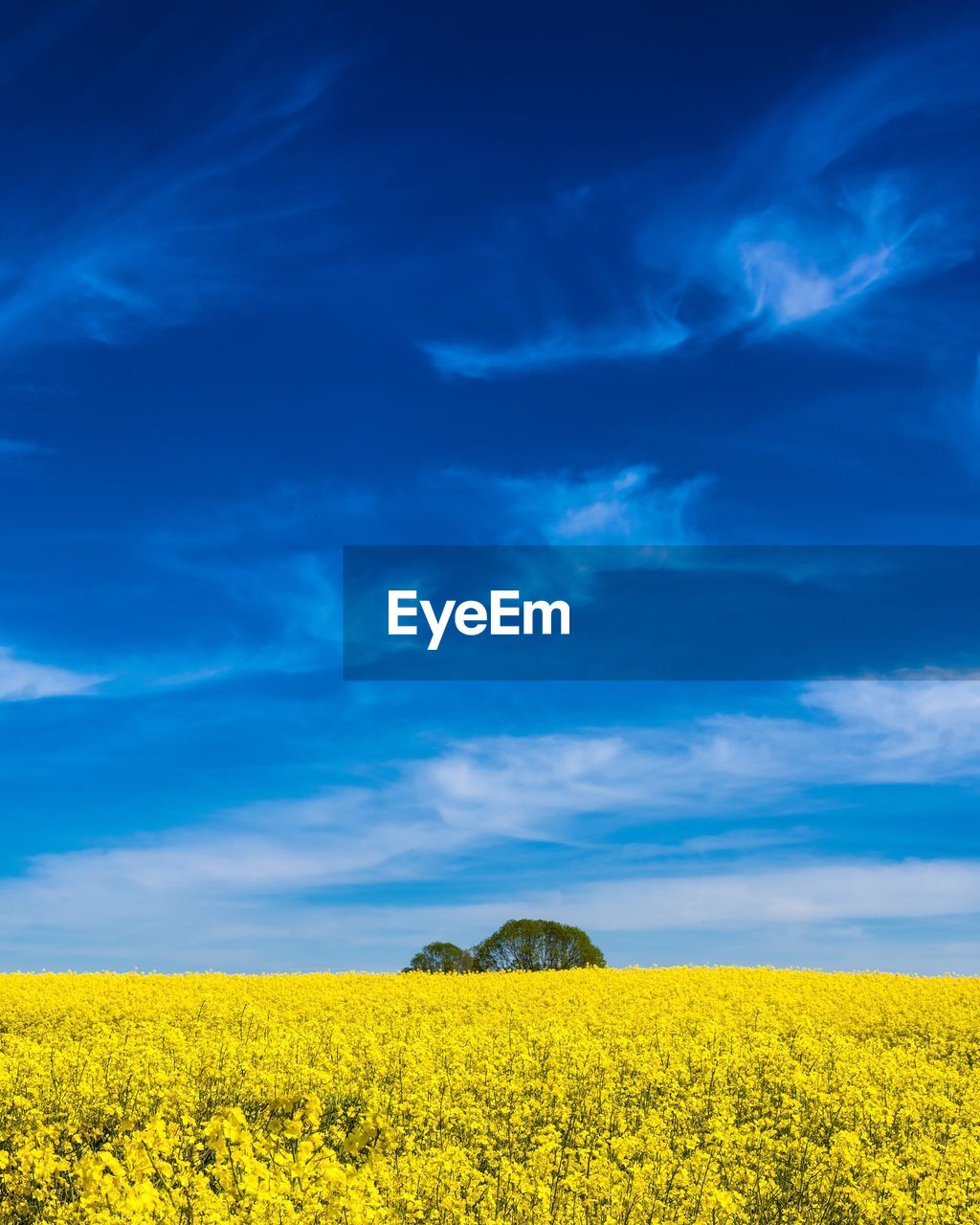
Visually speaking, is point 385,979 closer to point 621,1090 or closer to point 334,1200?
point 621,1090

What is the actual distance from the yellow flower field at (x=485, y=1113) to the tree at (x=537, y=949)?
11.3 m

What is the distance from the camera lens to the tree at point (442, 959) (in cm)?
3709

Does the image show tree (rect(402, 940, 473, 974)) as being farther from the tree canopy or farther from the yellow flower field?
the yellow flower field

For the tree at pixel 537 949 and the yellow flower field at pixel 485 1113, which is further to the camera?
the tree at pixel 537 949

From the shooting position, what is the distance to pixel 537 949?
117 ft

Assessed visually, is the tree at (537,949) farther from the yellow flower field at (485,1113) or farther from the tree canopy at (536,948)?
the yellow flower field at (485,1113)

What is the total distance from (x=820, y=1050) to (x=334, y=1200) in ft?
39.6

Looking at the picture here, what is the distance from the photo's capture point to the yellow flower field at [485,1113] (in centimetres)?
866

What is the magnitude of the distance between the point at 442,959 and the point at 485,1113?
2497cm

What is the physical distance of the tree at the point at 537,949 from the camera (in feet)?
117

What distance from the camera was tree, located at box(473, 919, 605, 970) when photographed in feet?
117

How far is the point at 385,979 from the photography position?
3039 centimetres

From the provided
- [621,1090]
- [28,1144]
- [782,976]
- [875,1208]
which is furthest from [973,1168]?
[782,976]

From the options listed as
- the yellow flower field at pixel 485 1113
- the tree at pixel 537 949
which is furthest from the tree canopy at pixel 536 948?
the yellow flower field at pixel 485 1113
